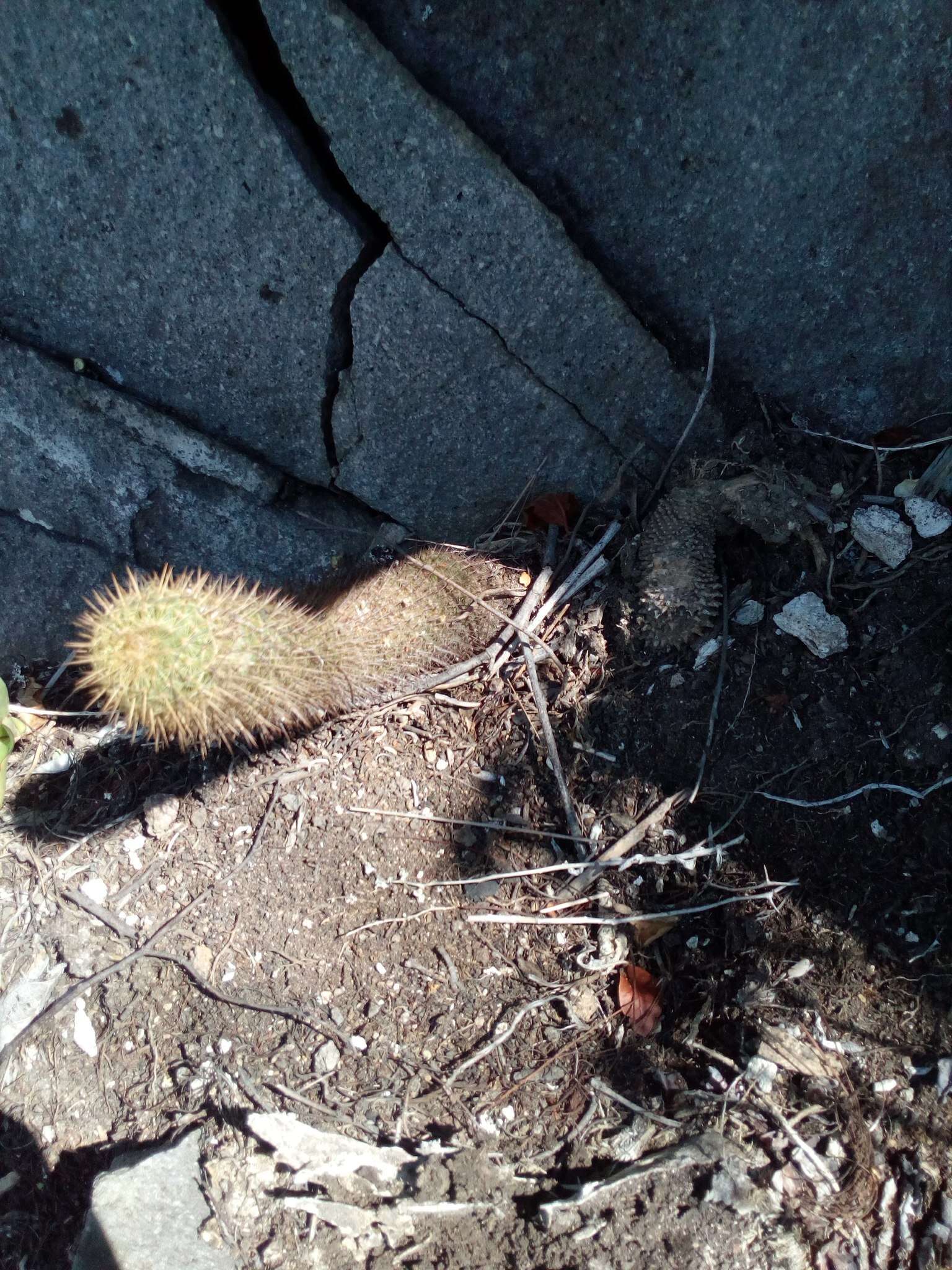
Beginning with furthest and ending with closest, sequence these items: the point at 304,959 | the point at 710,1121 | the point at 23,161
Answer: the point at 304,959 → the point at 23,161 → the point at 710,1121

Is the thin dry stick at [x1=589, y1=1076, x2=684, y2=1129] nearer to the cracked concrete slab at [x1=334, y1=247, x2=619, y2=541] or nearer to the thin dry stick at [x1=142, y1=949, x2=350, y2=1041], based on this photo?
the thin dry stick at [x1=142, y1=949, x2=350, y2=1041]

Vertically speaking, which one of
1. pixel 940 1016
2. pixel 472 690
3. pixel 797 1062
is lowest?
pixel 797 1062

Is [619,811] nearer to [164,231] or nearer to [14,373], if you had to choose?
[164,231]

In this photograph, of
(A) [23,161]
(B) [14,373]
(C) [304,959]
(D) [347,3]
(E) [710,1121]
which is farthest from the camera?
(B) [14,373]

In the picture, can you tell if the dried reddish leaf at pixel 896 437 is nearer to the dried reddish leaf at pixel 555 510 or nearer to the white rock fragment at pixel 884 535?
the white rock fragment at pixel 884 535

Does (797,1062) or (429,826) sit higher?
(429,826)

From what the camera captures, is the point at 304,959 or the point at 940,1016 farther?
the point at 304,959

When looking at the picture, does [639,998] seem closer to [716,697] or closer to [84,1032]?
[716,697]

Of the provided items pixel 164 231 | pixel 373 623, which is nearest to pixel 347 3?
pixel 164 231
